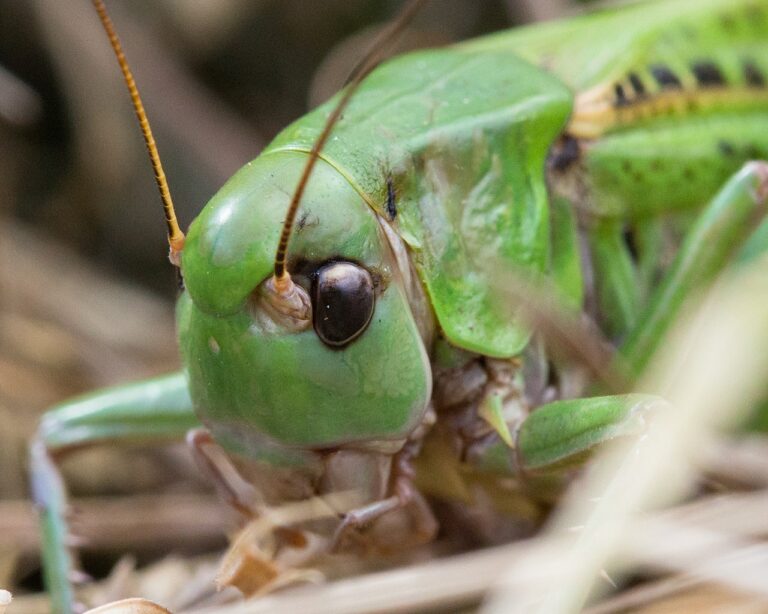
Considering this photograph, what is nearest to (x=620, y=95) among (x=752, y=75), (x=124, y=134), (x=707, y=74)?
(x=707, y=74)

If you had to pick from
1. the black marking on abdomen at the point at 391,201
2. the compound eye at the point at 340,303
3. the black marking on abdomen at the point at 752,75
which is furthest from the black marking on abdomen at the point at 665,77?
the compound eye at the point at 340,303

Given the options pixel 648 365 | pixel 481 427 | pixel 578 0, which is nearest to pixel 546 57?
pixel 648 365

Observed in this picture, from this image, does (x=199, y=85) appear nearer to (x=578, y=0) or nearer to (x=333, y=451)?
(x=578, y=0)

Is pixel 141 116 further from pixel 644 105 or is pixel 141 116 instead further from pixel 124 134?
pixel 124 134

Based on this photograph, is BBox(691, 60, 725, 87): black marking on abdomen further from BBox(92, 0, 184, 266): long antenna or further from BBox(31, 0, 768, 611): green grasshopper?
BBox(92, 0, 184, 266): long antenna

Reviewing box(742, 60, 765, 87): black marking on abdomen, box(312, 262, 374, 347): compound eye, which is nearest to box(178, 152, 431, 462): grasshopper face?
box(312, 262, 374, 347): compound eye

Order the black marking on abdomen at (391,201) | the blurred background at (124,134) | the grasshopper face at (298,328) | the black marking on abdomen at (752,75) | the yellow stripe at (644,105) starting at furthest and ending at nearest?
the blurred background at (124,134) < the black marking on abdomen at (752,75) < the yellow stripe at (644,105) < the black marking on abdomen at (391,201) < the grasshopper face at (298,328)

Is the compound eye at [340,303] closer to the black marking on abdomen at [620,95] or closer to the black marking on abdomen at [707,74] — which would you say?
the black marking on abdomen at [620,95]
